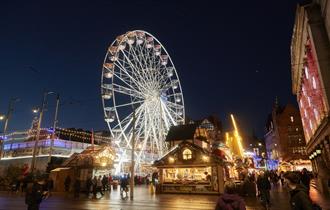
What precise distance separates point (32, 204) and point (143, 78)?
27335mm

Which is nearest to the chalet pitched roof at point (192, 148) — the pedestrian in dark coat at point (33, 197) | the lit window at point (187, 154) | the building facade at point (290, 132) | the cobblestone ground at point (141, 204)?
the lit window at point (187, 154)

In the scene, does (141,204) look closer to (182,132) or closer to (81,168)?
(81,168)

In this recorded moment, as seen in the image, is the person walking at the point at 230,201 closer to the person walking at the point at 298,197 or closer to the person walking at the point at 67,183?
the person walking at the point at 298,197

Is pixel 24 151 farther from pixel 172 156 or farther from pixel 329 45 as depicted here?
pixel 329 45

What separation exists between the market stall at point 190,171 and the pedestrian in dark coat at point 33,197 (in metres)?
18.4

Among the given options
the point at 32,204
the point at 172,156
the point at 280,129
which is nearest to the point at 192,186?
the point at 172,156

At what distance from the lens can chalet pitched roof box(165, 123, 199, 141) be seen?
30062mm

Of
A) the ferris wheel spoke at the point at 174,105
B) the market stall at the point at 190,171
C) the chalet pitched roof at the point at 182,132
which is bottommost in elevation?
the market stall at the point at 190,171

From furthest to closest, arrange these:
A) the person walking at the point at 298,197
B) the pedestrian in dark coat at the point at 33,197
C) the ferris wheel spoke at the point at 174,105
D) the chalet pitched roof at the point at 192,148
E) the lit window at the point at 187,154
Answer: the ferris wheel spoke at the point at 174,105 < the lit window at the point at 187,154 < the chalet pitched roof at the point at 192,148 < the pedestrian in dark coat at the point at 33,197 < the person walking at the point at 298,197

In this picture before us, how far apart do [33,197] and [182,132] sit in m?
24.1

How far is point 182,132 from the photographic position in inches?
1230

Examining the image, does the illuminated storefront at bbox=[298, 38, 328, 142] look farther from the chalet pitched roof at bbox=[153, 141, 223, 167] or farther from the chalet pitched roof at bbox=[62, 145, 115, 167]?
the chalet pitched roof at bbox=[62, 145, 115, 167]

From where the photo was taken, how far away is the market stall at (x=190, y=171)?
24.1 metres

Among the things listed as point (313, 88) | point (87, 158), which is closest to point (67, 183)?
point (87, 158)
